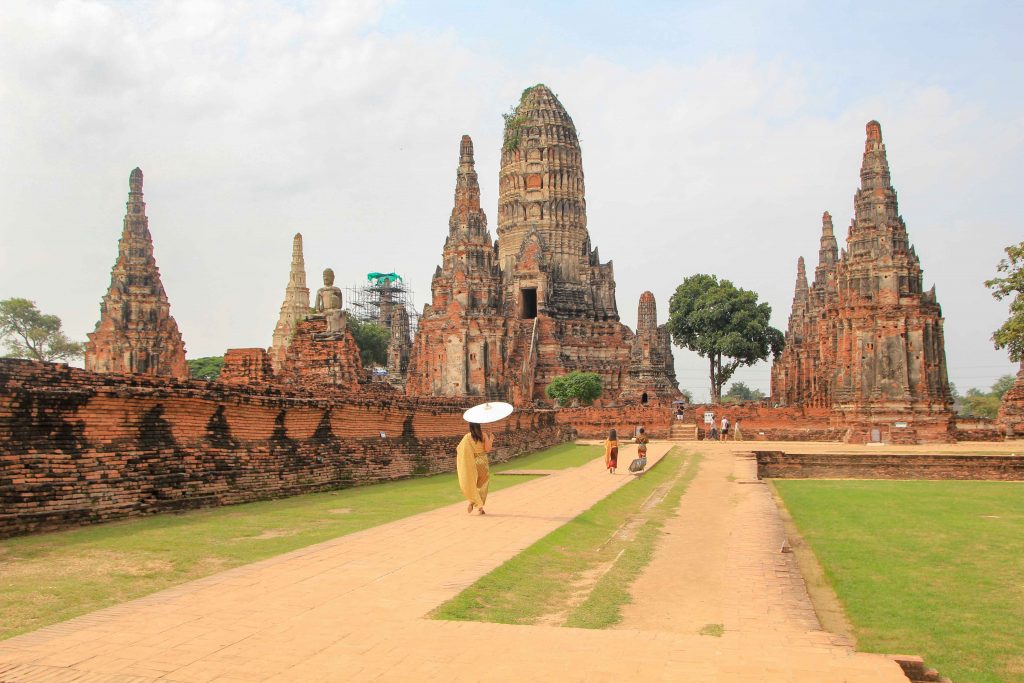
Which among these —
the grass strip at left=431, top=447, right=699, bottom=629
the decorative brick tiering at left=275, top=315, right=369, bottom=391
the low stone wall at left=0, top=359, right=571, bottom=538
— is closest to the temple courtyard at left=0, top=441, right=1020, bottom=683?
the grass strip at left=431, top=447, right=699, bottom=629

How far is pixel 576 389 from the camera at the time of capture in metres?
45.4

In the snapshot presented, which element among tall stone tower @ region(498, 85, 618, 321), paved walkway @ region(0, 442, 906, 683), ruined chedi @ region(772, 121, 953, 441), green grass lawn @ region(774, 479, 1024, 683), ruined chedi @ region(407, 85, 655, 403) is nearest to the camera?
paved walkway @ region(0, 442, 906, 683)

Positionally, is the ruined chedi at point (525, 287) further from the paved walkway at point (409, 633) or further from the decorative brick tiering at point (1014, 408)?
the paved walkway at point (409, 633)

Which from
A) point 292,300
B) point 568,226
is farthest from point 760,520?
point 292,300

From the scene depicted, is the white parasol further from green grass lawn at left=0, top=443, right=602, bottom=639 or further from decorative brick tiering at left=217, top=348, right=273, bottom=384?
decorative brick tiering at left=217, top=348, right=273, bottom=384

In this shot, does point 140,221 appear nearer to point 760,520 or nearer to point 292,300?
point 292,300

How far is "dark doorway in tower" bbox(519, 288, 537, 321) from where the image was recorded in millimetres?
53403

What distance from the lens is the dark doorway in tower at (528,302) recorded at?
175 feet

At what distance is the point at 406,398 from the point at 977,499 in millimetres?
9678

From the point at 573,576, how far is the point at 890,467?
13.9 meters

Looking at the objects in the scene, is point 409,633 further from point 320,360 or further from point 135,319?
point 135,319

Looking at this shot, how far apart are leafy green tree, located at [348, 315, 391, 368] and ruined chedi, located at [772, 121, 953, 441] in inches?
1811

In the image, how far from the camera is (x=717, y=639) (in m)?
4.70

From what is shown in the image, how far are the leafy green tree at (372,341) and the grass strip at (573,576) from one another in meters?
63.5
